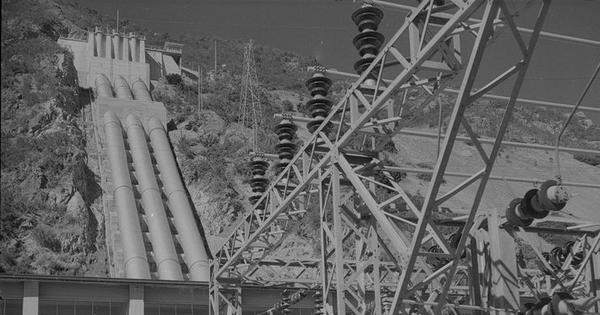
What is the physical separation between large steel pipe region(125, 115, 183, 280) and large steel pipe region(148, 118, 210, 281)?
650mm

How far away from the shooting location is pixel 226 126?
5659cm

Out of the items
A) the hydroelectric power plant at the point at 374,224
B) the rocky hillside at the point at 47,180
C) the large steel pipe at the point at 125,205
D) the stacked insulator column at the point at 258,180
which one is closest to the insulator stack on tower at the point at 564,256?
the hydroelectric power plant at the point at 374,224

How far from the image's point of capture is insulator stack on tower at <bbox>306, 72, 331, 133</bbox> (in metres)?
16.8

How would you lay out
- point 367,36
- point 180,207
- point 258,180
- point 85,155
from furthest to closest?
point 85,155 < point 180,207 < point 258,180 < point 367,36

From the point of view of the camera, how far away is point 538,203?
1167 centimetres

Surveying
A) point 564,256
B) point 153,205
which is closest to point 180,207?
point 153,205

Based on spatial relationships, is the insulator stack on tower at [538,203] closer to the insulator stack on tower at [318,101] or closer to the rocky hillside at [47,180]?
the insulator stack on tower at [318,101]

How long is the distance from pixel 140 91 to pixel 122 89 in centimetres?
120

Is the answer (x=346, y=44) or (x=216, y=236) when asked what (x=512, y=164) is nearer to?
(x=216, y=236)

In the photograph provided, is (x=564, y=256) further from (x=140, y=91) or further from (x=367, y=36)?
(x=140, y=91)

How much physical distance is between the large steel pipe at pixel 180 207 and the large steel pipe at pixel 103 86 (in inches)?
169

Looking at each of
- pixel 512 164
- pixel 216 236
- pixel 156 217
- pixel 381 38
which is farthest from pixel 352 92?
pixel 512 164

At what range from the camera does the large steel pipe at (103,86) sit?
51.7 meters

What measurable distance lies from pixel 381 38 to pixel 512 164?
45.9 metres
